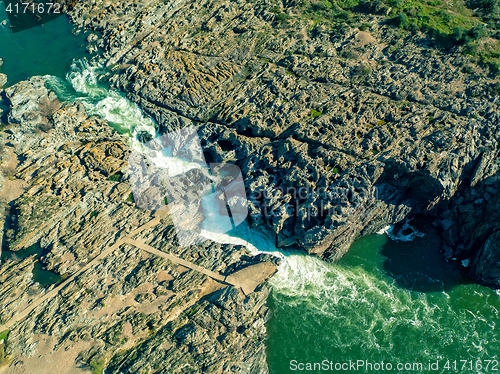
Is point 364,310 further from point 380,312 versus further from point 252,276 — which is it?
point 252,276

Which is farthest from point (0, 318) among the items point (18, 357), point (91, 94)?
point (91, 94)

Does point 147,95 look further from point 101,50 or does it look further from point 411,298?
point 411,298

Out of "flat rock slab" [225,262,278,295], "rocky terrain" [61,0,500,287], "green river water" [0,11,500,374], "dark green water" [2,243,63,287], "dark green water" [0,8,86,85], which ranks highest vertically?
"dark green water" [0,8,86,85]

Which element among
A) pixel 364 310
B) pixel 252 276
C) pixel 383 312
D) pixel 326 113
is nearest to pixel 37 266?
pixel 252 276

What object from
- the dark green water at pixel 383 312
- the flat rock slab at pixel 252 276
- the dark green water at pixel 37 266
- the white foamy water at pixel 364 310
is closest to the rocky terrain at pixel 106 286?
the dark green water at pixel 37 266

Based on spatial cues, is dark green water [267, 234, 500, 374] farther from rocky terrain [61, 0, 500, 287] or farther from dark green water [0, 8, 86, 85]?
dark green water [0, 8, 86, 85]

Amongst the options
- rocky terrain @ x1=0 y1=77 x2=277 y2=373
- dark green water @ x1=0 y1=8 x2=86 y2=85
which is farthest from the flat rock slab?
dark green water @ x1=0 y1=8 x2=86 y2=85

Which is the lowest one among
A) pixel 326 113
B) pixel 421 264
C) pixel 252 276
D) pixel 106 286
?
pixel 421 264
